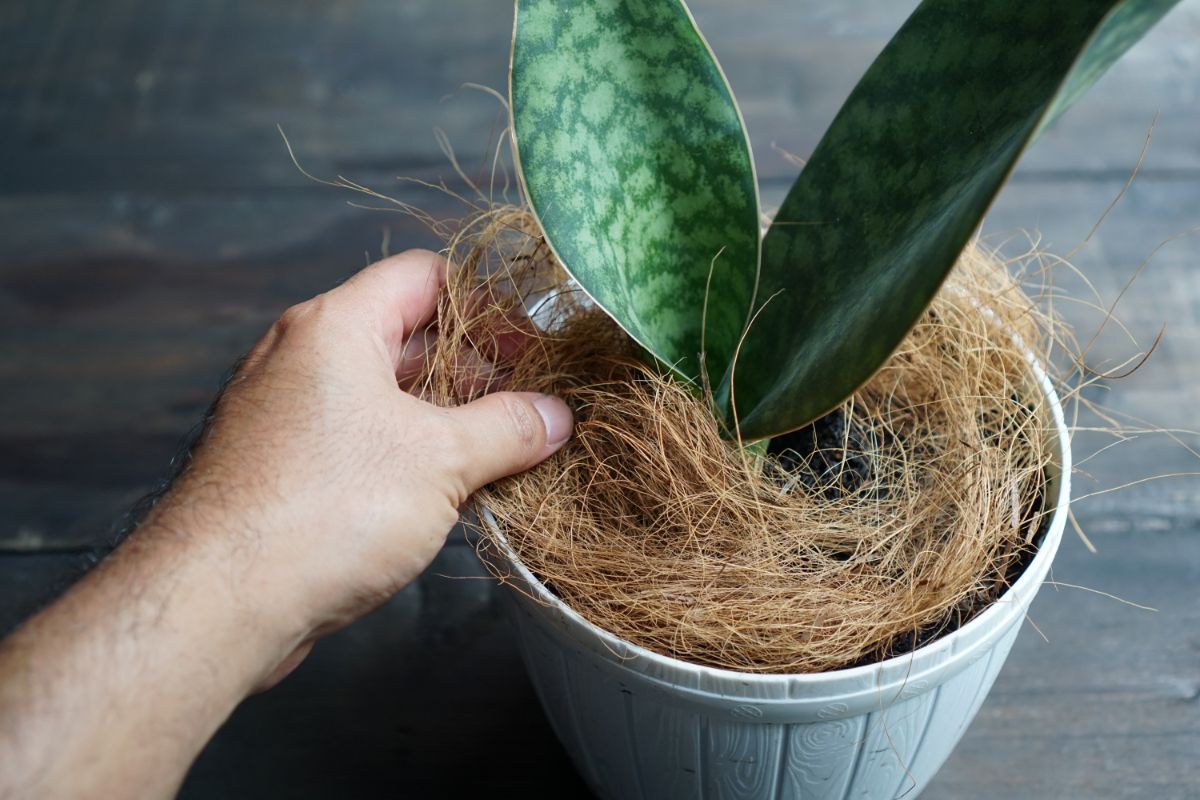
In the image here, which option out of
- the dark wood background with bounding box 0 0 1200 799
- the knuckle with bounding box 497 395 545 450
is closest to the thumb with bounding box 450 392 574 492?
the knuckle with bounding box 497 395 545 450

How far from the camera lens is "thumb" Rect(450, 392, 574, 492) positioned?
0.46 meters

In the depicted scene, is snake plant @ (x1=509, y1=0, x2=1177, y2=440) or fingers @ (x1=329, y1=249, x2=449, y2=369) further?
fingers @ (x1=329, y1=249, x2=449, y2=369)

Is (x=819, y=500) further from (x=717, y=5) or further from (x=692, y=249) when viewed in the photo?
(x=717, y=5)

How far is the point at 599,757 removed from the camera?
0.51 meters

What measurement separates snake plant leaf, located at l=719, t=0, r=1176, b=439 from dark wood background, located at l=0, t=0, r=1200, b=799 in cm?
24

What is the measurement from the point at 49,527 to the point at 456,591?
272 millimetres

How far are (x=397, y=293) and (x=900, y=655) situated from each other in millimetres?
267

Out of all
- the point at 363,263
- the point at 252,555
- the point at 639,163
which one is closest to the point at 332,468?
the point at 252,555

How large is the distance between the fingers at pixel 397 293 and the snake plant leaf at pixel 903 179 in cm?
15

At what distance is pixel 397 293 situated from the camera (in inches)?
20.2

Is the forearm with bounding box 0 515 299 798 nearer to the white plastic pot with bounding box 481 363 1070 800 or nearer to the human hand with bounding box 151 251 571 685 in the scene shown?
the human hand with bounding box 151 251 571 685

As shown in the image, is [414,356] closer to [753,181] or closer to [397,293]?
[397,293]

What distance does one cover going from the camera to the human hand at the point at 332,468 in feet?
1.42

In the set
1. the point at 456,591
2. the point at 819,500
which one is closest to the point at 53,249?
the point at 456,591
